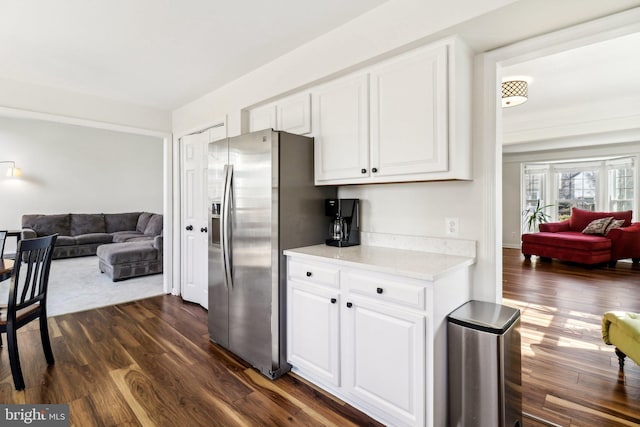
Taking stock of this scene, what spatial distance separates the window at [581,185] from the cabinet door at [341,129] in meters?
6.78

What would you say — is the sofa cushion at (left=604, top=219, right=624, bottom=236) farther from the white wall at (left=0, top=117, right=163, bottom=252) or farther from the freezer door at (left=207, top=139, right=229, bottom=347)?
the white wall at (left=0, top=117, right=163, bottom=252)

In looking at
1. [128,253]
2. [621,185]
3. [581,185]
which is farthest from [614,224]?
[128,253]

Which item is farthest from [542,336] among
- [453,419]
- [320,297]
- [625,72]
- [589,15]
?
[625,72]

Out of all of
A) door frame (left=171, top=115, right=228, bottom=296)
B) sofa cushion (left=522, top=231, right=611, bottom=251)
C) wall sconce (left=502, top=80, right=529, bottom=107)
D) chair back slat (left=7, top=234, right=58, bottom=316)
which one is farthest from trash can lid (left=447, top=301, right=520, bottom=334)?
sofa cushion (left=522, top=231, right=611, bottom=251)

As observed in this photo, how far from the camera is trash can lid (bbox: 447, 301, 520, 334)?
1591mm

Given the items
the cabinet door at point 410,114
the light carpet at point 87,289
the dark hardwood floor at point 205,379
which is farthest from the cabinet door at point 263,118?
the light carpet at point 87,289

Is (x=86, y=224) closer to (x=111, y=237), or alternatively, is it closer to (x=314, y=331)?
(x=111, y=237)

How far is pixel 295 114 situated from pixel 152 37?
48.4 inches

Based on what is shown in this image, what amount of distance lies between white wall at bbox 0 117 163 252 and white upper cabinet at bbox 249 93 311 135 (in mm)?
6748

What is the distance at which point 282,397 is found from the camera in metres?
2.07

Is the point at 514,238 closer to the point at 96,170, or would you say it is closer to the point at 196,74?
the point at 196,74

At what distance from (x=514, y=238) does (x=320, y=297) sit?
24.5ft

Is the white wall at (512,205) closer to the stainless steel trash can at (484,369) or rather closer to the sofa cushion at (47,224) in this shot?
the stainless steel trash can at (484,369)

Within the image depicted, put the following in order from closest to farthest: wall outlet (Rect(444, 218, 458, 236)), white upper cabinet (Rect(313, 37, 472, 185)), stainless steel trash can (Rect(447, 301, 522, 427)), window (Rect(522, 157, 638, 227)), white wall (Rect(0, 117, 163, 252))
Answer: stainless steel trash can (Rect(447, 301, 522, 427)) → white upper cabinet (Rect(313, 37, 472, 185)) → wall outlet (Rect(444, 218, 458, 236)) → window (Rect(522, 157, 638, 227)) → white wall (Rect(0, 117, 163, 252))
